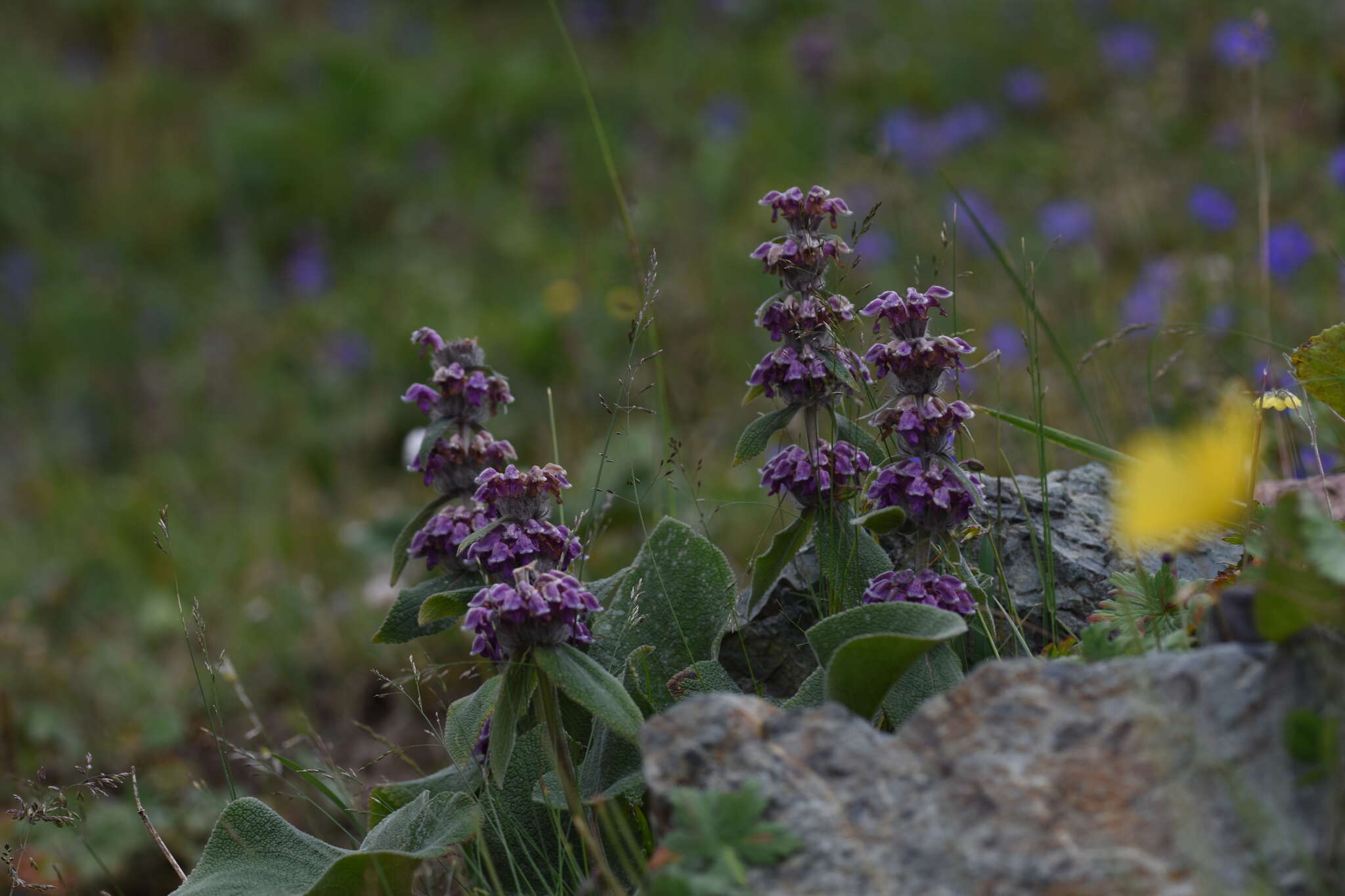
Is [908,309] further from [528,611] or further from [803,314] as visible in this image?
[528,611]

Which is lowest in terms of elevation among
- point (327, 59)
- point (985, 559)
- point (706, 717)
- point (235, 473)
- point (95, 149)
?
point (235, 473)

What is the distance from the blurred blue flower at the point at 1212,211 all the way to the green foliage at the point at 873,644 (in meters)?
3.28

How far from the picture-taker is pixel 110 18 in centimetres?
905

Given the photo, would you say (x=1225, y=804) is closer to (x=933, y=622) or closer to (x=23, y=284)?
(x=933, y=622)

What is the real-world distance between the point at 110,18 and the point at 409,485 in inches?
263

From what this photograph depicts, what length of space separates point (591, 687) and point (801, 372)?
0.45 meters

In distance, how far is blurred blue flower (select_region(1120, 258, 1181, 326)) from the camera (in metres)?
3.52

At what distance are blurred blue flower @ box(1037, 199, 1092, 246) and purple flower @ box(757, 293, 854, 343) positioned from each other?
3.10 metres

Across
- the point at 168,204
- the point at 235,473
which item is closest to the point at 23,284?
the point at 168,204

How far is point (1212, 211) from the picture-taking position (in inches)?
157

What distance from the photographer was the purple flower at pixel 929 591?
1370 millimetres

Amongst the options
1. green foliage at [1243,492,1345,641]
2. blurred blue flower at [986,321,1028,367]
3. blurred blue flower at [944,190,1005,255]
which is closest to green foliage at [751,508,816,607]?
green foliage at [1243,492,1345,641]

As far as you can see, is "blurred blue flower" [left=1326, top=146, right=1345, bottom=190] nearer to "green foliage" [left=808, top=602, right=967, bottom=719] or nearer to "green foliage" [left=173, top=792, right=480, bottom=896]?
"green foliage" [left=808, top=602, right=967, bottom=719]

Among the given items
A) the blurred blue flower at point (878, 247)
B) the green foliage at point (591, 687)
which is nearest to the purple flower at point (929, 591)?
the green foliage at point (591, 687)
